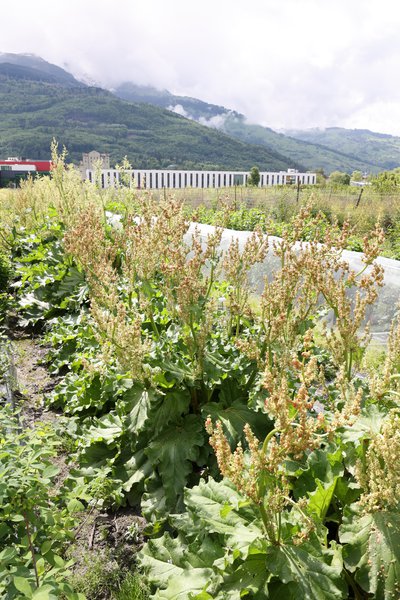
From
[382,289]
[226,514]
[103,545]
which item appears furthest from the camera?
[382,289]

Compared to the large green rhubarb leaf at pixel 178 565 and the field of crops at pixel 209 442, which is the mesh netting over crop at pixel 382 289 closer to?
the field of crops at pixel 209 442

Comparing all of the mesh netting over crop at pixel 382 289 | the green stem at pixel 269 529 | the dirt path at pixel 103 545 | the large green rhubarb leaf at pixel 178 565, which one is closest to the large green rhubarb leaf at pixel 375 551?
the green stem at pixel 269 529

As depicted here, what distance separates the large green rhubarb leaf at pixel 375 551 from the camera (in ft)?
6.03

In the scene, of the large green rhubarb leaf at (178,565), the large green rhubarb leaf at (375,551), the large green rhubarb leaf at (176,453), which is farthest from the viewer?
the large green rhubarb leaf at (176,453)

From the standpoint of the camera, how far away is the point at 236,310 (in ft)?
11.3

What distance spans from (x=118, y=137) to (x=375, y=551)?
182870mm

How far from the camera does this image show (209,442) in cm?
231

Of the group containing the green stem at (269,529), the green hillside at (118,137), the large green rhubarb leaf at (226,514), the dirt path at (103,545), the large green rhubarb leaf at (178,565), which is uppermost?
the green hillside at (118,137)

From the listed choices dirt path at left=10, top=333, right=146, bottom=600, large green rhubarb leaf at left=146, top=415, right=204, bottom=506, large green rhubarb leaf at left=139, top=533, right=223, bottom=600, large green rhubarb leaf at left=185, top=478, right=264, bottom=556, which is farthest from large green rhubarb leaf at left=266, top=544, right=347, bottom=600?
large green rhubarb leaf at left=146, top=415, right=204, bottom=506

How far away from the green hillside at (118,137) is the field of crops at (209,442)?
140m

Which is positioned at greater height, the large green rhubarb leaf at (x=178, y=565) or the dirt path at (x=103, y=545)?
the large green rhubarb leaf at (x=178, y=565)

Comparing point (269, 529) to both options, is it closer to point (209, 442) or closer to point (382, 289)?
point (209, 442)

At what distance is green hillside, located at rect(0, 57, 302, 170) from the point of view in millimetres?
146625

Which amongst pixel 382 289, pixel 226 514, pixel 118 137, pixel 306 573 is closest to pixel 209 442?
pixel 226 514
